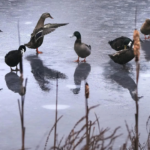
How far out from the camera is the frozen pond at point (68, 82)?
14.8 feet

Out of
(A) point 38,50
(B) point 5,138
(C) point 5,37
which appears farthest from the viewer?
(C) point 5,37

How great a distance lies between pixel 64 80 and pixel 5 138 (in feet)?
8.30

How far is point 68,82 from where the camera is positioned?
6.40 metres

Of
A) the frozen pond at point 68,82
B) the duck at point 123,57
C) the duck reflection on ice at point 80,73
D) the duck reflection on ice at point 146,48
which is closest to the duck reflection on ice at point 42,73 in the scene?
the frozen pond at point 68,82

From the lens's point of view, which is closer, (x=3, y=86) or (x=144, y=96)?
(x=144, y=96)

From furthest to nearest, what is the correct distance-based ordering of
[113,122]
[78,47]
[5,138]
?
[78,47]
[113,122]
[5,138]

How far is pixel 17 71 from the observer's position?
711cm

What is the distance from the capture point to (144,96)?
5602 mm

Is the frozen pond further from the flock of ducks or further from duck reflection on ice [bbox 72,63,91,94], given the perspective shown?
the flock of ducks

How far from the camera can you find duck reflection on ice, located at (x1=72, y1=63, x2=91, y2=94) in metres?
6.19

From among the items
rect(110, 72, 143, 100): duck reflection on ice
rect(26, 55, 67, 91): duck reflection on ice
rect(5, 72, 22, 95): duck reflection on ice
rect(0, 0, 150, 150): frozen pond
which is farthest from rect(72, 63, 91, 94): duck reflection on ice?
rect(5, 72, 22, 95): duck reflection on ice

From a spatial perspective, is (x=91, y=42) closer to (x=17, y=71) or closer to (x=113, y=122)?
(x=17, y=71)

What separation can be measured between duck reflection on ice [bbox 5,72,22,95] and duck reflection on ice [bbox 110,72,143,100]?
58.4 inches

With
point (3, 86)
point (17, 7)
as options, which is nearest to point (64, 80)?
point (3, 86)
